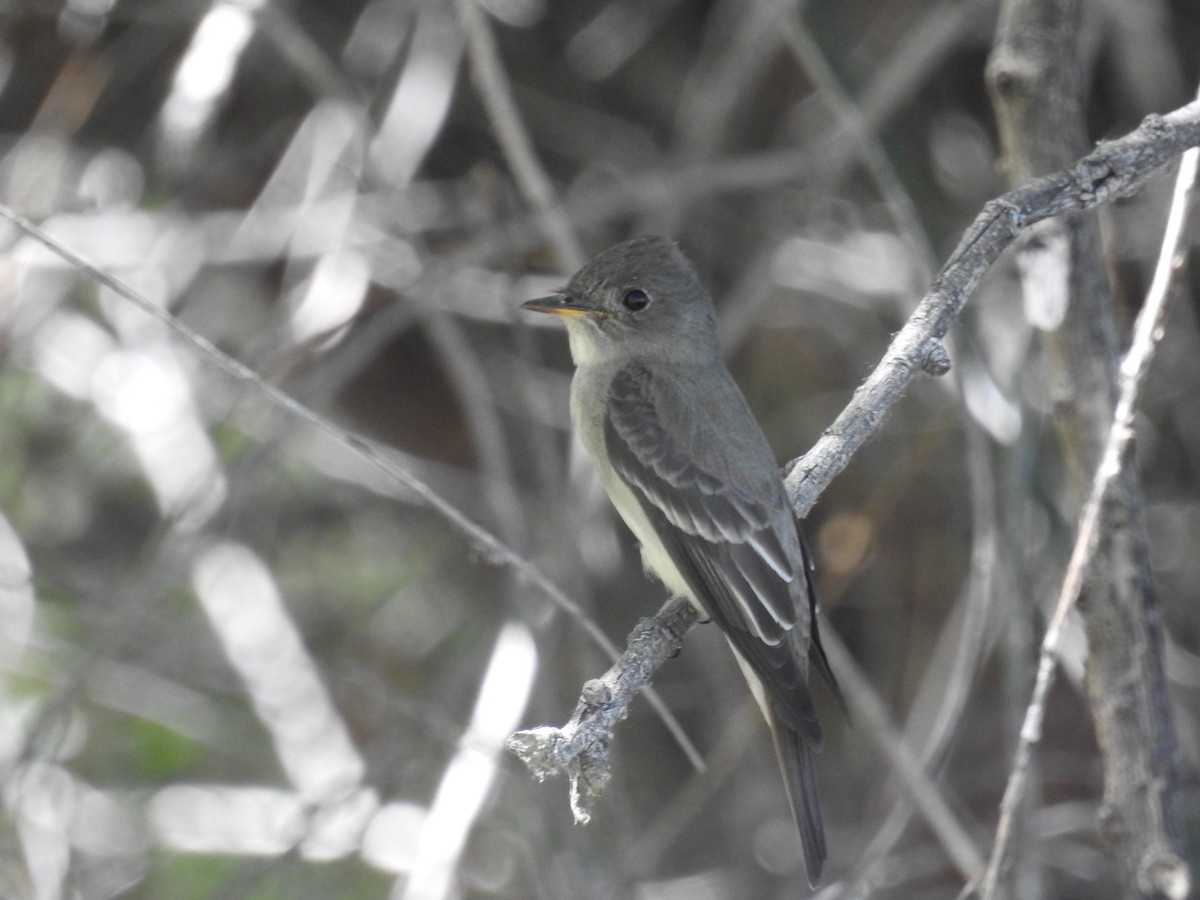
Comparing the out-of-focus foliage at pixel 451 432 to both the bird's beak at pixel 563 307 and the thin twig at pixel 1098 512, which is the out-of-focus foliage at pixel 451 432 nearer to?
the bird's beak at pixel 563 307

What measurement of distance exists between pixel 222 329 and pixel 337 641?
115 cm

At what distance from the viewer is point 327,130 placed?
13.6 ft

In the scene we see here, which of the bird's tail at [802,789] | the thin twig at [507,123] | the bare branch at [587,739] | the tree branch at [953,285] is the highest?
the thin twig at [507,123]

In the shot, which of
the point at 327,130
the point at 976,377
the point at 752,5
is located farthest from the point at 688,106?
the point at 976,377

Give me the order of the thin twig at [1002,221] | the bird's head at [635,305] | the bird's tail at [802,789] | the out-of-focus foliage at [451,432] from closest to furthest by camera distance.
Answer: the thin twig at [1002,221] → the bird's tail at [802,789] → the bird's head at [635,305] → the out-of-focus foliage at [451,432]

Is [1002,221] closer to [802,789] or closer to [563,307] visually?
[802,789]

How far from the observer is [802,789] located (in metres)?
2.63

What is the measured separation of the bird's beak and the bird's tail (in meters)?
1.07

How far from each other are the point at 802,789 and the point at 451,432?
263 cm

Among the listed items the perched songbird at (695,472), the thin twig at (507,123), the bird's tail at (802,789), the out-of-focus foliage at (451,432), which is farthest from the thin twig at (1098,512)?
the thin twig at (507,123)

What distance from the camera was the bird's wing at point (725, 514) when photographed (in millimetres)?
2693

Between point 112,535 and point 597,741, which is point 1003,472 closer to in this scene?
point 597,741

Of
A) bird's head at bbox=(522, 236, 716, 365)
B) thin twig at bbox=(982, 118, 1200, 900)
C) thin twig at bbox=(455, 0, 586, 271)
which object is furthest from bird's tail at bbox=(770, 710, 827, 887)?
thin twig at bbox=(455, 0, 586, 271)

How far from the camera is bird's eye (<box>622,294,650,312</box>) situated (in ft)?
10.9
